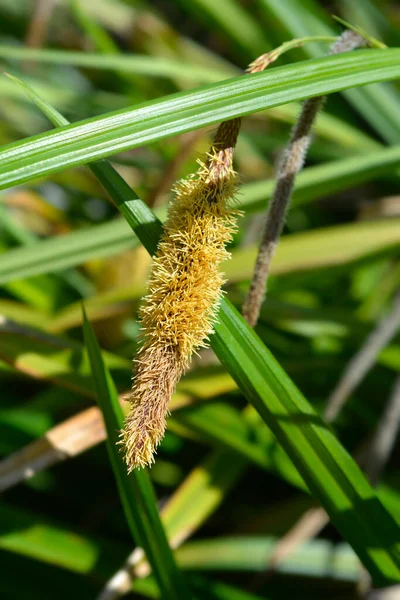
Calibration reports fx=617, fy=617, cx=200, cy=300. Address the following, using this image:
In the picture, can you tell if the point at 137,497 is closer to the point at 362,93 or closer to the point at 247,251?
the point at 247,251

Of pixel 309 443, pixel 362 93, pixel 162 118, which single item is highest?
pixel 362 93

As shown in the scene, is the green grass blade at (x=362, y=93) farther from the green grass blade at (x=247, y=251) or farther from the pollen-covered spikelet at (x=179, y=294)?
the pollen-covered spikelet at (x=179, y=294)

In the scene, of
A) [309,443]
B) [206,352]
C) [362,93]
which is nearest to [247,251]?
[206,352]

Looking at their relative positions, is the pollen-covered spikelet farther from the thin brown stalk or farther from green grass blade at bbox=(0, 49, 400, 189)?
the thin brown stalk

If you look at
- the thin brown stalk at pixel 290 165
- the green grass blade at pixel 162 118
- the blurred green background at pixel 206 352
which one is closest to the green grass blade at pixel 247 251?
the blurred green background at pixel 206 352

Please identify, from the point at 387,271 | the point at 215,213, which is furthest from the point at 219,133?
the point at 387,271

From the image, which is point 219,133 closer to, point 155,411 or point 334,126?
point 155,411
